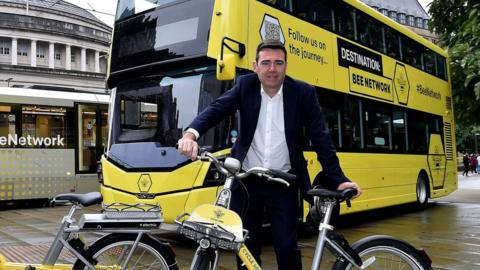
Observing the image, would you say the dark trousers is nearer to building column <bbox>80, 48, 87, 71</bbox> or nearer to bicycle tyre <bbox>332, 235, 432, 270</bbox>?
bicycle tyre <bbox>332, 235, 432, 270</bbox>

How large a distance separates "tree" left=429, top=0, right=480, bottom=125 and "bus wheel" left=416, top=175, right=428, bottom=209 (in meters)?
2.32

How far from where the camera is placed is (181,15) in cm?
753

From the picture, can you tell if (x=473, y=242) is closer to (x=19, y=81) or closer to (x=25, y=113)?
(x=25, y=113)

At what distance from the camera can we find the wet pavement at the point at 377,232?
6.76 metres

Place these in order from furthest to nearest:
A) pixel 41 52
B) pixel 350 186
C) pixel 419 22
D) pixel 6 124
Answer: pixel 419 22 → pixel 41 52 → pixel 6 124 → pixel 350 186

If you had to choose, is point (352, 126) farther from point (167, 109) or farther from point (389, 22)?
point (167, 109)

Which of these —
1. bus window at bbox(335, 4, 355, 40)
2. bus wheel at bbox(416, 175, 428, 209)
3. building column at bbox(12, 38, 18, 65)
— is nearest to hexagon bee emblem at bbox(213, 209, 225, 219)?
bus window at bbox(335, 4, 355, 40)

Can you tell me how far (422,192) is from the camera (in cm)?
1274

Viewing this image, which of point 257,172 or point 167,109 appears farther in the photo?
point 167,109

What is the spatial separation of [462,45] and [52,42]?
61.8 meters

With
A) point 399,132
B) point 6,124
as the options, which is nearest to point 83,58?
point 6,124

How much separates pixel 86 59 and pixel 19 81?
16571mm

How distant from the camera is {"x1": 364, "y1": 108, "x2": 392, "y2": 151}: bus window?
10.1 meters

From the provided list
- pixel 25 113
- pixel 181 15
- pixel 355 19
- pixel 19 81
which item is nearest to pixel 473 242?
pixel 355 19
